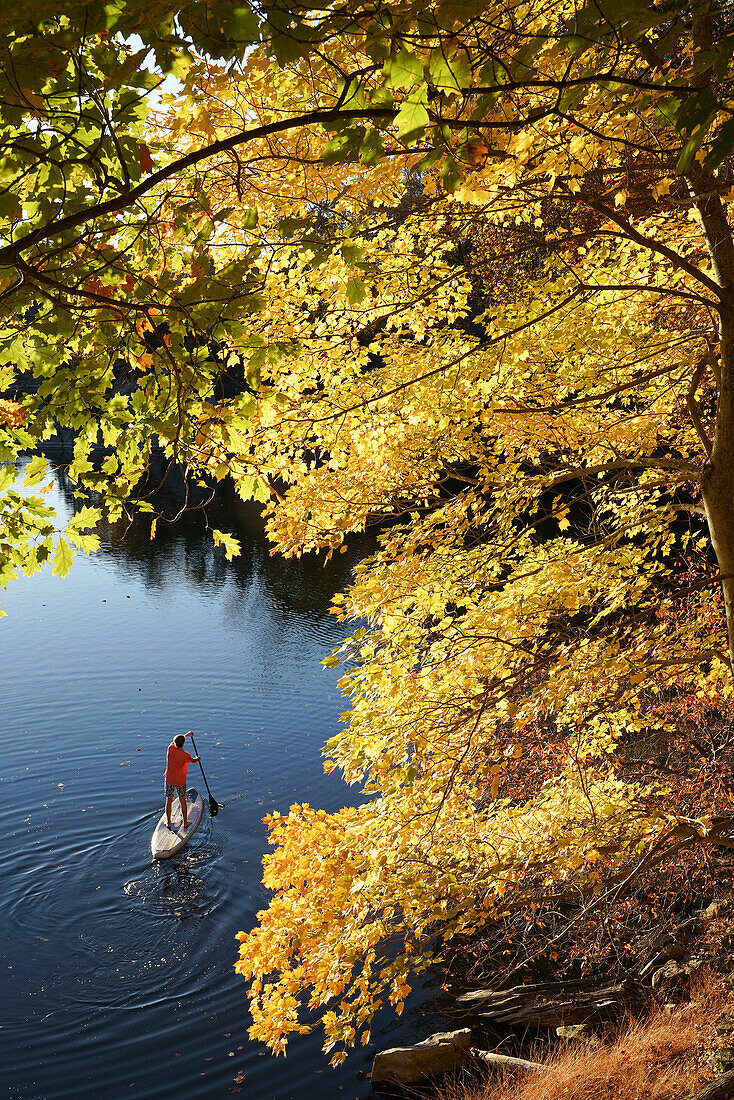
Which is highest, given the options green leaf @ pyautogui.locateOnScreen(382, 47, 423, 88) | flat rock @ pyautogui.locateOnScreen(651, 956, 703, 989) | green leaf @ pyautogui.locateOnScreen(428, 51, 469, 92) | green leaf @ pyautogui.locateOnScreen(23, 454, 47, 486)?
green leaf @ pyautogui.locateOnScreen(428, 51, 469, 92)

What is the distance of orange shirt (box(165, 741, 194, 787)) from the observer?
42.2 ft

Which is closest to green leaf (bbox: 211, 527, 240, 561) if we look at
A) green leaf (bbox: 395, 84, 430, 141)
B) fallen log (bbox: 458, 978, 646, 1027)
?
green leaf (bbox: 395, 84, 430, 141)

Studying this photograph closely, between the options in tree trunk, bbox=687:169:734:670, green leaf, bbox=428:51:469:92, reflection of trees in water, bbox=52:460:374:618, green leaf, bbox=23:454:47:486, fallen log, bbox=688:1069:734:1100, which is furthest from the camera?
Answer: reflection of trees in water, bbox=52:460:374:618

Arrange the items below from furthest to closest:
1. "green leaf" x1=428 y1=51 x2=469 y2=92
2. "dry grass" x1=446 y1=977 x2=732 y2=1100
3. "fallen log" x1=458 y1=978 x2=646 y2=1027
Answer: "fallen log" x1=458 y1=978 x2=646 y2=1027 → "dry grass" x1=446 y1=977 x2=732 y2=1100 → "green leaf" x1=428 y1=51 x2=469 y2=92

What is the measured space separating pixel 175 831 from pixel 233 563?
18862 mm

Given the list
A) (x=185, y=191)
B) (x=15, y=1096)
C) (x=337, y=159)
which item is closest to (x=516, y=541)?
(x=185, y=191)

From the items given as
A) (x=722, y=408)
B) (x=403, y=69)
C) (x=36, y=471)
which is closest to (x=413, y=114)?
(x=403, y=69)

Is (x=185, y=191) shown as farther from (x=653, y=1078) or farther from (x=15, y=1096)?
(x=15, y=1096)

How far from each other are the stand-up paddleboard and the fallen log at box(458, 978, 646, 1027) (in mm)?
5085

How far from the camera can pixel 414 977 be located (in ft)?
33.9

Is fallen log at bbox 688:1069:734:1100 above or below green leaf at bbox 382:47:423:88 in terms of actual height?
below

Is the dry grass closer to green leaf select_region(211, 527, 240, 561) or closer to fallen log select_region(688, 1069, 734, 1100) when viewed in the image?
fallen log select_region(688, 1069, 734, 1100)

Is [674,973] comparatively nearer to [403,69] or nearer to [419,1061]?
[419,1061]

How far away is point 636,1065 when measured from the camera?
729cm
